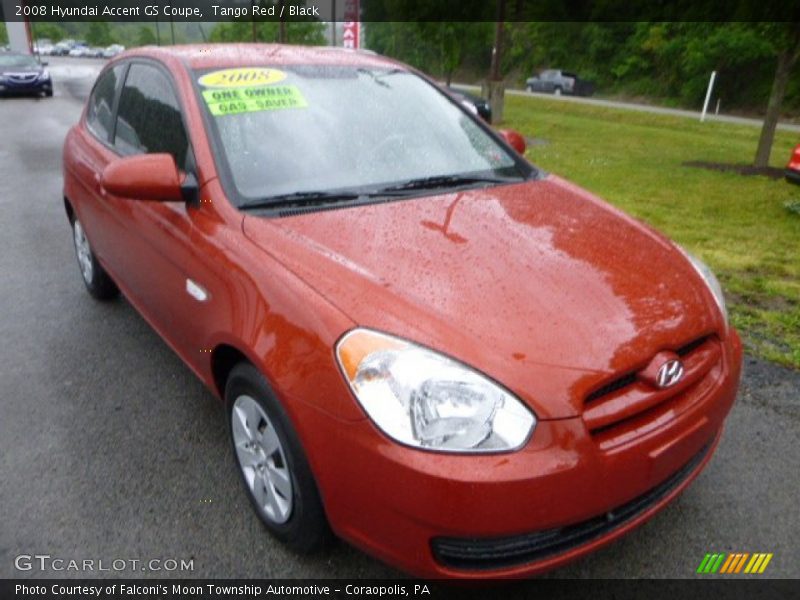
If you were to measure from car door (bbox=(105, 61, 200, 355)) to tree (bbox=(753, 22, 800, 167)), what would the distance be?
9.05 metres

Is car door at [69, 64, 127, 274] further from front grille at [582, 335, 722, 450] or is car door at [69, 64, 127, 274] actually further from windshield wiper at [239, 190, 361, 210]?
front grille at [582, 335, 722, 450]

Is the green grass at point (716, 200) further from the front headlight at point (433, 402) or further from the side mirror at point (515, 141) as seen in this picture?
the front headlight at point (433, 402)

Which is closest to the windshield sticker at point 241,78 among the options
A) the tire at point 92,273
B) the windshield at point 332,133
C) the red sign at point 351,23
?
the windshield at point 332,133

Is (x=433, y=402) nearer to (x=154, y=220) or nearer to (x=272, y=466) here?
(x=272, y=466)

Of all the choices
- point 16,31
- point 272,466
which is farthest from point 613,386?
point 16,31

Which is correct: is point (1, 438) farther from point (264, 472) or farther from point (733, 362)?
point (733, 362)

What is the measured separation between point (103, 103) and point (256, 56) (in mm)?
1346

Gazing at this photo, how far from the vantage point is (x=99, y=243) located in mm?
3752

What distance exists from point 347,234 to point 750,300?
3.39 meters

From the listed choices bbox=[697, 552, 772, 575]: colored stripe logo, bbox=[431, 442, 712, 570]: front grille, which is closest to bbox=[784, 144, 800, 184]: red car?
bbox=[697, 552, 772, 575]: colored stripe logo

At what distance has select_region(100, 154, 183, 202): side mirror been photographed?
2.44 m

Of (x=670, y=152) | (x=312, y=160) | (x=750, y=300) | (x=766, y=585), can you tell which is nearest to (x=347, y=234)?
(x=312, y=160)

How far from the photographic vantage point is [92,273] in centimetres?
428

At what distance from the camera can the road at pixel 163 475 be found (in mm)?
2270
